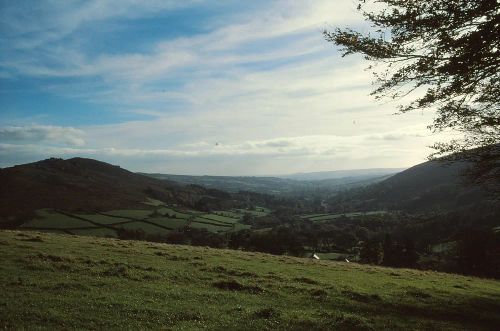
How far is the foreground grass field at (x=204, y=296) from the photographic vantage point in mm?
14203

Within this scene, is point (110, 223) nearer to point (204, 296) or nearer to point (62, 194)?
point (62, 194)

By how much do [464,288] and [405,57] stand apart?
62.2ft

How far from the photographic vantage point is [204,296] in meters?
18.1

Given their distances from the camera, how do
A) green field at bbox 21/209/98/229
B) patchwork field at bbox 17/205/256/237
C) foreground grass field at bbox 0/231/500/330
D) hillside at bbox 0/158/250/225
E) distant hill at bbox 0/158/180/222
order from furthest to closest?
distant hill at bbox 0/158/180/222
hillside at bbox 0/158/250/225
patchwork field at bbox 17/205/256/237
green field at bbox 21/209/98/229
foreground grass field at bbox 0/231/500/330

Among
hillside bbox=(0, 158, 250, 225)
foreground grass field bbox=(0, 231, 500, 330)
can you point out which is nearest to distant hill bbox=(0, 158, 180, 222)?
hillside bbox=(0, 158, 250, 225)

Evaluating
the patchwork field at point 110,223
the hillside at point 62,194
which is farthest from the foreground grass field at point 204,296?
the hillside at point 62,194

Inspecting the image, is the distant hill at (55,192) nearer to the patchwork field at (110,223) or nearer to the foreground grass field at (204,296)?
the patchwork field at (110,223)

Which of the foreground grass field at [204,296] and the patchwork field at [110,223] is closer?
the foreground grass field at [204,296]

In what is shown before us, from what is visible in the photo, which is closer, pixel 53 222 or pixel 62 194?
pixel 53 222

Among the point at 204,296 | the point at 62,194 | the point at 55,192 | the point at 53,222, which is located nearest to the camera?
the point at 204,296

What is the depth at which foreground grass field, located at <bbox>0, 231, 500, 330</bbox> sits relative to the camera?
14.2 metres

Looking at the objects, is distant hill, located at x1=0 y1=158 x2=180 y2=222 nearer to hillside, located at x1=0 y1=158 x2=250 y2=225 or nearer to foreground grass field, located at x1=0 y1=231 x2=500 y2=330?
hillside, located at x1=0 y1=158 x2=250 y2=225

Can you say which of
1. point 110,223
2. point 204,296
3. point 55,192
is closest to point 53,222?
point 110,223

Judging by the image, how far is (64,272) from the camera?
66.2ft
